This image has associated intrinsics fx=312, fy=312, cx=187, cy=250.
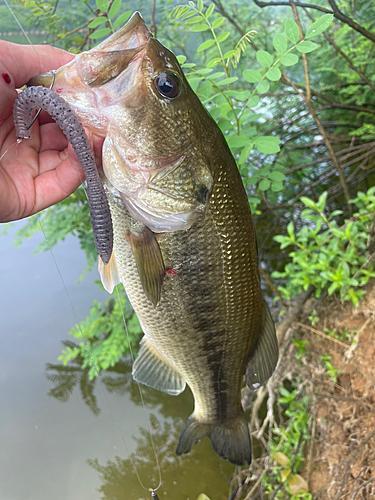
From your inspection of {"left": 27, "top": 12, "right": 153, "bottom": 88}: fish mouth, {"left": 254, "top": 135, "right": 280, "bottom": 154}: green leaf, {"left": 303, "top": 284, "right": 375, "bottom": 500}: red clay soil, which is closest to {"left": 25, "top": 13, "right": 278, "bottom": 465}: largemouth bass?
{"left": 27, "top": 12, "right": 153, "bottom": 88}: fish mouth

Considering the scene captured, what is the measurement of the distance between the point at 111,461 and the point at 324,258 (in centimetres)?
188

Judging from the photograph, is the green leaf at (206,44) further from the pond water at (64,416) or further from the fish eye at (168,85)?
the pond water at (64,416)

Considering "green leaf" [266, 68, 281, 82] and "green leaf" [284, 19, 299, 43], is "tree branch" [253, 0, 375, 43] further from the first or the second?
"green leaf" [266, 68, 281, 82]

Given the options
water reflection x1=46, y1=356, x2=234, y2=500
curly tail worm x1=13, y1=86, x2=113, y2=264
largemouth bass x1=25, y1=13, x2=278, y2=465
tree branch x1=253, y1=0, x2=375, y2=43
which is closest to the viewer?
curly tail worm x1=13, y1=86, x2=113, y2=264

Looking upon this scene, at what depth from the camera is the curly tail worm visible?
1.89 feet

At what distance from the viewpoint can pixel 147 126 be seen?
2.35 ft

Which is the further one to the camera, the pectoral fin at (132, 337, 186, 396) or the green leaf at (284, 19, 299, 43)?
the pectoral fin at (132, 337, 186, 396)

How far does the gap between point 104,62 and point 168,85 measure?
0.15 m

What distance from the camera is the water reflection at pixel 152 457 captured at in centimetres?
206

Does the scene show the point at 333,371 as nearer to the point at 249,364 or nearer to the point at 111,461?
the point at 249,364

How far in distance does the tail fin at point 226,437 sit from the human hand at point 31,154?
1069mm

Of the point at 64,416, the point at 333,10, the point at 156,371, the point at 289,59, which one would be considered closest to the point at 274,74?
the point at 289,59

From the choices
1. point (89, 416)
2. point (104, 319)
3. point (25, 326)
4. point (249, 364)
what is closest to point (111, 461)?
point (89, 416)

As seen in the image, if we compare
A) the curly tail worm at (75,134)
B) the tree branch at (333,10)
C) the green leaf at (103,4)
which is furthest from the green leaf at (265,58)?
the tree branch at (333,10)
